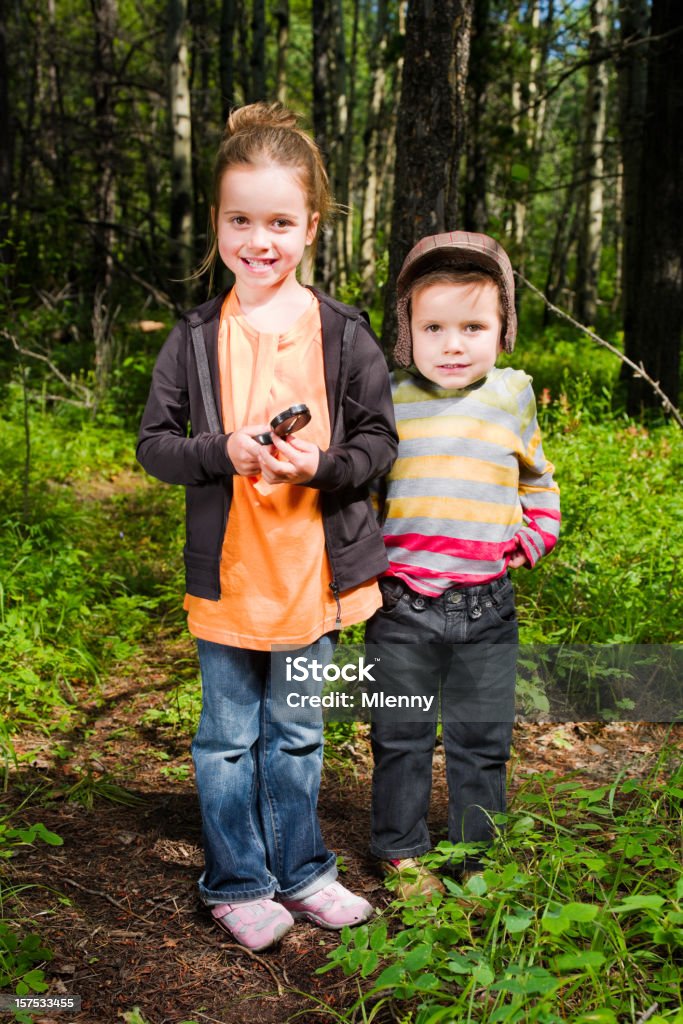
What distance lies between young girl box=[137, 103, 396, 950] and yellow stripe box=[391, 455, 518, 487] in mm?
118

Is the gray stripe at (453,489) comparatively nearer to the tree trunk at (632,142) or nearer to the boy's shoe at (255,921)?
the boy's shoe at (255,921)

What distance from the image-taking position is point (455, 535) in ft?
7.63

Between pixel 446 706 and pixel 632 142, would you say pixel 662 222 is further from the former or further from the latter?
pixel 446 706

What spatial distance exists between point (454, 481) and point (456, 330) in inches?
15.2

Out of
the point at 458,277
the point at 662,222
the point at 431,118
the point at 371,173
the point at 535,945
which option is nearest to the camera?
the point at 535,945

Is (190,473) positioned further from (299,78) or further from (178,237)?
(299,78)

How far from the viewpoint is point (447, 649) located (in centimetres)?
241

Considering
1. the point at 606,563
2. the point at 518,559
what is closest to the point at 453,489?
the point at 518,559

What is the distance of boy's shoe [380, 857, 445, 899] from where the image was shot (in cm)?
238

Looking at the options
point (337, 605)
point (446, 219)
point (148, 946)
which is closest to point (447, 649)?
point (337, 605)

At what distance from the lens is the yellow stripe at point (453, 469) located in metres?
2.32

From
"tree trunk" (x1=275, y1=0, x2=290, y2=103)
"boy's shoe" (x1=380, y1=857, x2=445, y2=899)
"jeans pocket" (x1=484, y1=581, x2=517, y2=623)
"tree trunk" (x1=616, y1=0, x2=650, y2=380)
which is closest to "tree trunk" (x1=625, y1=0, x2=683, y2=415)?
"tree trunk" (x1=616, y1=0, x2=650, y2=380)

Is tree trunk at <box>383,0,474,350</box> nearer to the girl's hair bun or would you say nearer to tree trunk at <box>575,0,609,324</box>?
the girl's hair bun

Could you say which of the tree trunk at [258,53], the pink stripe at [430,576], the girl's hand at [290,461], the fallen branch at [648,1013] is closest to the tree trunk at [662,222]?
the pink stripe at [430,576]
